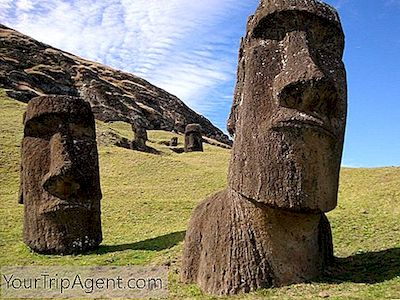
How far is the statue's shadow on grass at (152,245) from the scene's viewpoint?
13.0 m

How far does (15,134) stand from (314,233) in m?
29.8

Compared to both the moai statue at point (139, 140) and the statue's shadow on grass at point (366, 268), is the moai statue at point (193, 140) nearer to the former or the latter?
the moai statue at point (139, 140)

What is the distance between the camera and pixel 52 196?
41.4 feet

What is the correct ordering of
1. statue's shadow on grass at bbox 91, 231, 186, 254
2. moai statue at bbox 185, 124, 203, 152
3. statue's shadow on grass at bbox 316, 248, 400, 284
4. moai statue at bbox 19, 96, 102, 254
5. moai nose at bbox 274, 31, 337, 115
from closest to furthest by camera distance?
1. moai nose at bbox 274, 31, 337, 115
2. statue's shadow on grass at bbox 316, 248, 400, 284
3. moai statue at bbox 19, 96, 102, 254
4. statue's shadow on grass at bbox 91, 231, 186, 254
5. moai statue at bbox 185, 124, 203, 152

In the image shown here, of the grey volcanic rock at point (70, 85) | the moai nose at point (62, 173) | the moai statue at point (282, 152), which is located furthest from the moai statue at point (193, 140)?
the moai statue at point (282, 152)

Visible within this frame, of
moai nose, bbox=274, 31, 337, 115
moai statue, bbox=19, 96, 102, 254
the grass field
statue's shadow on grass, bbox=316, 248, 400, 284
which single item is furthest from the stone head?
moai statue, bbox=19, 96, 102, 254

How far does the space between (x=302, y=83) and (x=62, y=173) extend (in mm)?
7354

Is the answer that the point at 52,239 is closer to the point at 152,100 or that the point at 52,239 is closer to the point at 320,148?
the point at 320,148

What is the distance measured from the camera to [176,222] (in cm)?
1650

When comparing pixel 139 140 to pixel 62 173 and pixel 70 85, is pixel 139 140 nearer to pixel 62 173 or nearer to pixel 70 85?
pixel 62 173

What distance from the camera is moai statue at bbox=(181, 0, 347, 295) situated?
7070 mm

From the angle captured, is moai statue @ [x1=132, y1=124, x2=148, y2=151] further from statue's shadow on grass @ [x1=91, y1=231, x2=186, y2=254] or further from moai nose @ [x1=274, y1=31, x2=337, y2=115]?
moai nose @ [x1=274, y1=31, x2=337, y2=115]

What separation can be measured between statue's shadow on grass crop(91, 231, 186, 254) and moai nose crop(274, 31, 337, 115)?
668 cm

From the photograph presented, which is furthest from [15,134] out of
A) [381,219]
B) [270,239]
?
[270,239]
